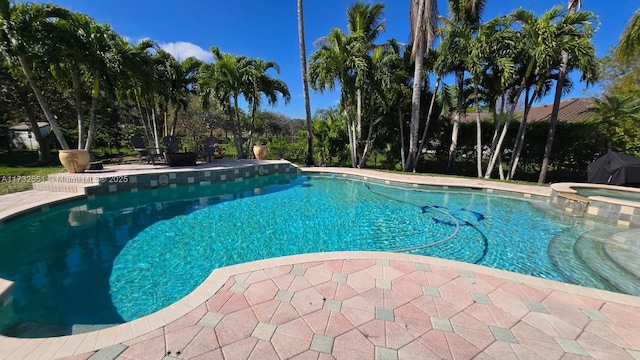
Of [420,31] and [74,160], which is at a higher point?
[420,31]

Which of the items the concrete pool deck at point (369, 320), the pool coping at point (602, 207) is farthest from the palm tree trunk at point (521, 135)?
the concrete pool deck at point (369, 320)

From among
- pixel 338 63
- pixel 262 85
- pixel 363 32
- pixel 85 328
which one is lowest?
pixel 85 328

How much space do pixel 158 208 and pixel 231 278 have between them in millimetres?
A: 5209

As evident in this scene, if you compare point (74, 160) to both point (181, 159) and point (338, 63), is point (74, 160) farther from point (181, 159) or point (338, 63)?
point (338, 63)

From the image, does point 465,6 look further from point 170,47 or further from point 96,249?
point 96,249

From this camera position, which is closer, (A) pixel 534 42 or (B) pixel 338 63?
(A) pixel 534 42

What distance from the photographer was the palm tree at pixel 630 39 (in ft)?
20.7

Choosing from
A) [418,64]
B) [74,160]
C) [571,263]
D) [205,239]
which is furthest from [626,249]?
[74,160]

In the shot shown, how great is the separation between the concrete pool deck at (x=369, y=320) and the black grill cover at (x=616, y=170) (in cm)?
770

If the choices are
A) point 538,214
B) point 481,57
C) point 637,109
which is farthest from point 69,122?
point 637,109

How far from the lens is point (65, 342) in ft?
6.86

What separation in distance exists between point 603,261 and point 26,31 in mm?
15283

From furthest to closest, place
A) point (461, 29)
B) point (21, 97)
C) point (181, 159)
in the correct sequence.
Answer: point (21, 97) → point (181, 159) → point (461, 29)

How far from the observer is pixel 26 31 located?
25.0ft
